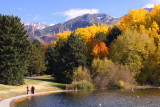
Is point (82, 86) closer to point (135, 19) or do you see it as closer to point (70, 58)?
point (70, 58)

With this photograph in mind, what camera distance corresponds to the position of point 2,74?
5100 centimetres

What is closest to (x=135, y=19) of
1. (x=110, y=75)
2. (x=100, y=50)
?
(x=100, y=50)

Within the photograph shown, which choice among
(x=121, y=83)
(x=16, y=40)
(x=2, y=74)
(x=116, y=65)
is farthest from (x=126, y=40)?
(x=2, y=74)

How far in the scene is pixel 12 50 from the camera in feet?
169

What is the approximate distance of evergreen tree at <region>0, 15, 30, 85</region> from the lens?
51250 millimetres

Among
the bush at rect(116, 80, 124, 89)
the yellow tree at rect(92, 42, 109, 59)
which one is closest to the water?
the bush at rect(116, 80, 124, 89)

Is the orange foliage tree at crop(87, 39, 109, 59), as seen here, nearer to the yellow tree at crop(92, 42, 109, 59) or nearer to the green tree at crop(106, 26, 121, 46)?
the yellow tree at crop(92, 42, 109, 59)

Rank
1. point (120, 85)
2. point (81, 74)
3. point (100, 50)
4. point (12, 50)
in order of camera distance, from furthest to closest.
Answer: point (100, 50)
point (81, 74)
point (120, 85)
point (12, 50)

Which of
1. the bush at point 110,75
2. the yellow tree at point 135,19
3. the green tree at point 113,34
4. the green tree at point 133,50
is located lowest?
the bush at point 110,75

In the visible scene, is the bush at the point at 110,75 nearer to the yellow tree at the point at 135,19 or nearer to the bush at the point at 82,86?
the bush at the point at 82,86

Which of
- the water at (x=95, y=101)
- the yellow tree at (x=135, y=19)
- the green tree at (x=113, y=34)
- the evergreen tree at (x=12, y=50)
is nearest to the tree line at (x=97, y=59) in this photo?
the evergreen tree at (x=12, y=50)

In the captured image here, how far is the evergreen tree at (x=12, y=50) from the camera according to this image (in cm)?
5125

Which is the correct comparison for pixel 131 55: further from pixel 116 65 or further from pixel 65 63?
pixel 65 63

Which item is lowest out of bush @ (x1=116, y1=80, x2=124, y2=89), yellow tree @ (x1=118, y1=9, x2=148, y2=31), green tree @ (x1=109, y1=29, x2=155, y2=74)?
bush @ (x1=116, y1=80, x2=124, y2=89)
